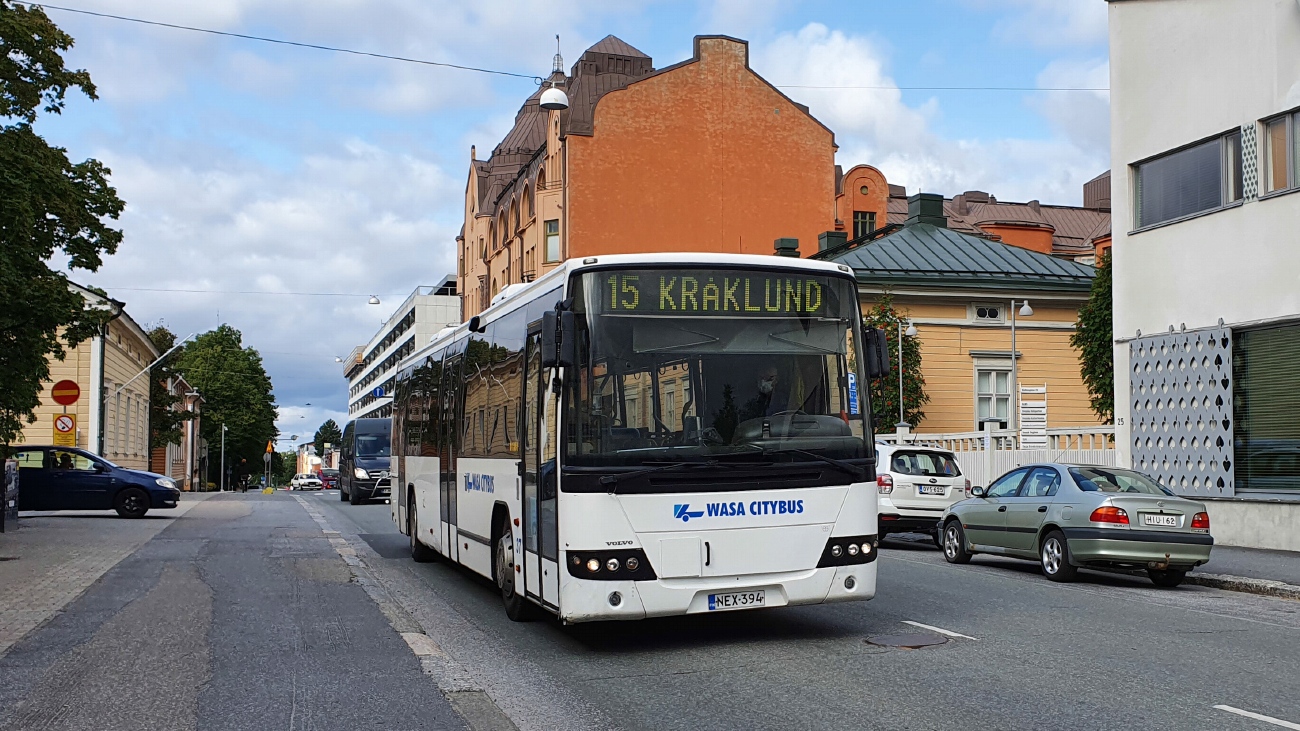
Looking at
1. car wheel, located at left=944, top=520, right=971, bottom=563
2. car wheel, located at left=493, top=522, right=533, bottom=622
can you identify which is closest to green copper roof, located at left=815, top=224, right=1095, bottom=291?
car wheel, located at left=944, top=520, right=971, bottom=563

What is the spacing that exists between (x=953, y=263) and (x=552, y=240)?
22.7m

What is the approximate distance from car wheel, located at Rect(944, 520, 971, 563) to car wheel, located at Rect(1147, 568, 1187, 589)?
2.57m

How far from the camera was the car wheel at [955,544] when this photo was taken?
55.1 feet

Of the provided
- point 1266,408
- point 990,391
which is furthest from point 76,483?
point 990,391

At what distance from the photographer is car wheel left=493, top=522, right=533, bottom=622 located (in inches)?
421

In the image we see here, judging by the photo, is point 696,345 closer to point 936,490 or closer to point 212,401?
point 936,490

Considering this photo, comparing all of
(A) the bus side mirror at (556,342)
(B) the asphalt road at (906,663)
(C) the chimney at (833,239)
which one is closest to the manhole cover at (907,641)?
(B) the asphalt road at (906,663)

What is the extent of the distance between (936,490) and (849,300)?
11.1 meters

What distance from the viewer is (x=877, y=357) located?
972cm

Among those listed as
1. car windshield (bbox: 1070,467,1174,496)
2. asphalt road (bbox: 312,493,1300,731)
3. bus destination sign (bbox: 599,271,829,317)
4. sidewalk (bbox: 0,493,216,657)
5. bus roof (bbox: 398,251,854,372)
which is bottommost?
sidewalk (bbox: 0,493,216,657)

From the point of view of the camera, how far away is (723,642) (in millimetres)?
9625

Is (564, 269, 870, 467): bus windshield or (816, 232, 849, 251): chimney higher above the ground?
(816, 232, 849, 251): chimney

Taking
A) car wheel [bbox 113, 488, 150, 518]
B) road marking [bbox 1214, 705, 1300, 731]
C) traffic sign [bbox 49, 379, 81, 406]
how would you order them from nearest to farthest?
road marking [bbox 1214, 705, 1300, 731] < traffic sign [bbox 49, 379, 81, 406] < car wheel [bbox 113, 488, 150, 518]

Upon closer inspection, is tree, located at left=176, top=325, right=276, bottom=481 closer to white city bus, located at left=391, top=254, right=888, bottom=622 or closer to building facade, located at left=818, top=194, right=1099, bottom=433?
building facade, located at left=818, top=194, right=1099, bottom=433
